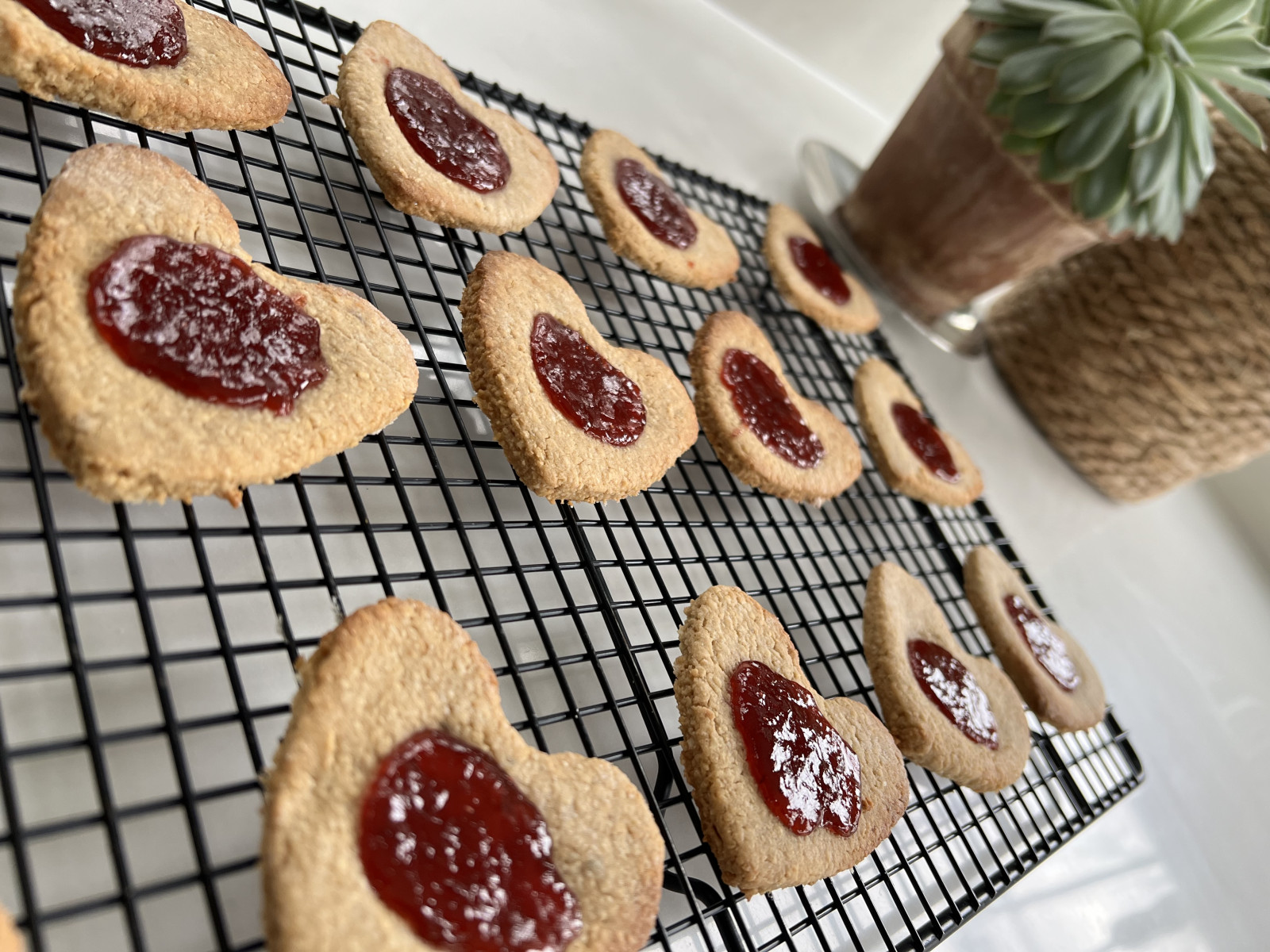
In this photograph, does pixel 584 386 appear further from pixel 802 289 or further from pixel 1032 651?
pixel 1032 651

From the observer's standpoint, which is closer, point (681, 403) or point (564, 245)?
point (681, 403)

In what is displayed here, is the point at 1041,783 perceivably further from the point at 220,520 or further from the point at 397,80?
the point at 397,80

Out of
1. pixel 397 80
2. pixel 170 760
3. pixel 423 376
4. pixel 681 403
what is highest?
pixel 397 80

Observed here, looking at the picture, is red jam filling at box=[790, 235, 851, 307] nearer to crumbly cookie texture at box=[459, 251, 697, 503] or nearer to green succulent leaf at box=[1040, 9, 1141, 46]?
green succulent leaf at box=[1040, 9, 1141, 46]

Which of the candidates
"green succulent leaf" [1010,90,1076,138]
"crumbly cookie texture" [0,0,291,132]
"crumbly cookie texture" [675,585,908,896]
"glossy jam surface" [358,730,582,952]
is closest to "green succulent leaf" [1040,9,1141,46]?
"green succulent leaf" [1010,90,1076,138]

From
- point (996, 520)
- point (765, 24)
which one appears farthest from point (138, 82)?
point (765, 24)

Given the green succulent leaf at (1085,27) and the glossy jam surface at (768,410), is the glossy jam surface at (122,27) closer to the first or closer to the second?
the glossy jam surface at (768,410)

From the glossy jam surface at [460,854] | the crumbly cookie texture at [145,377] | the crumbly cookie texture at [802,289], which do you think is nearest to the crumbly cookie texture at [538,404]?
the crumbly cookie texture at [145,377]
